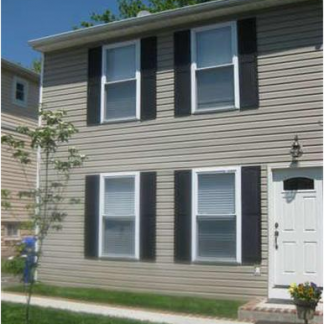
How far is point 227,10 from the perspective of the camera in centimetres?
1070

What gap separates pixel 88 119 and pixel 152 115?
1575 millimetres

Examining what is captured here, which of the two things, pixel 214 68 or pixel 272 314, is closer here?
pixel 272 314

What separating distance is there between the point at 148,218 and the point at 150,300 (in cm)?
170

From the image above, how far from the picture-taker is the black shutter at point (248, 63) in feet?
34.3

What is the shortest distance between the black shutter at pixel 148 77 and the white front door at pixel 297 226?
2895mm

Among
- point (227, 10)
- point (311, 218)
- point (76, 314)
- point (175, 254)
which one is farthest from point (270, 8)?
point (76, 314)

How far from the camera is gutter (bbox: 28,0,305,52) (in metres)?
10.6

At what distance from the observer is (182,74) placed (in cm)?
1120

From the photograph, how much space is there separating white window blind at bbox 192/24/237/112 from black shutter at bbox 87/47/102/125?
2.24 m

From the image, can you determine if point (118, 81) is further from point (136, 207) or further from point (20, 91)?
point (20, 91)

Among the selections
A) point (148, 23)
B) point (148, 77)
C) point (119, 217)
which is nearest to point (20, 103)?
point (148, 77)

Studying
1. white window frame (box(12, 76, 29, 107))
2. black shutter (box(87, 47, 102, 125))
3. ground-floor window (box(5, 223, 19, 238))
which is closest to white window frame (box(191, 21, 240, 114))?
black shutter (box(87, 47, 102, 125))

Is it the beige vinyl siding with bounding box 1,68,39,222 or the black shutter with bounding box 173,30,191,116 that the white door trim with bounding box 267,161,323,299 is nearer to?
the black shutter with bounding box 173,30,191,116

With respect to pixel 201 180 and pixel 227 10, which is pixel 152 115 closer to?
pixel 201 180
